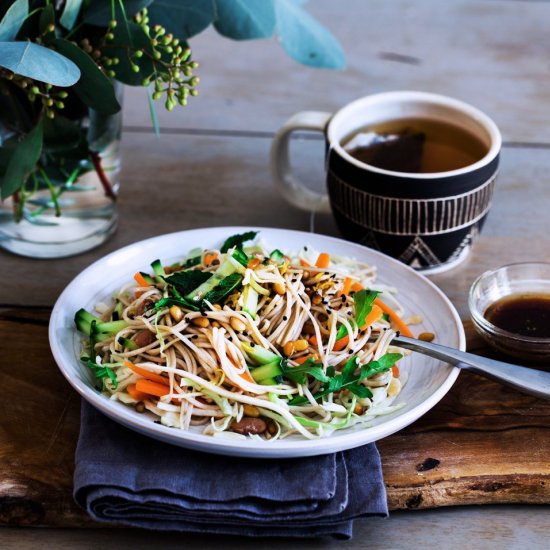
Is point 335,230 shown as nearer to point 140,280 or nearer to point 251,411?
point 140,280

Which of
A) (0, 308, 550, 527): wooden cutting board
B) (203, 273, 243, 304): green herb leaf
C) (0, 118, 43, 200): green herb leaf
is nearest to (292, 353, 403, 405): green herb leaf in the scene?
(0, 308, 550, 527): wooden cutting board

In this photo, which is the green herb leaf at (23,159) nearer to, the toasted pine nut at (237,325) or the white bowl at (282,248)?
the white bowl at (282,248)

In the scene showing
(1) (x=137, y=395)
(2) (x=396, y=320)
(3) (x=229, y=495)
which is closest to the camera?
(3) (x=229, y=495)

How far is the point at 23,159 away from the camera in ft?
5.13

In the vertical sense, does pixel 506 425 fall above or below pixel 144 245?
below

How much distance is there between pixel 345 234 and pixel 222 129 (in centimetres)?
69

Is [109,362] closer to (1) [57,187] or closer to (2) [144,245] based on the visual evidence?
(2) [144,245]

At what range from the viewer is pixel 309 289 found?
1.52m

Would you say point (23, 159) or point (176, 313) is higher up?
point (23, 159)

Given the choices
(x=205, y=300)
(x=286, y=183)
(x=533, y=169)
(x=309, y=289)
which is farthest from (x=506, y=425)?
(x=533, y=169)

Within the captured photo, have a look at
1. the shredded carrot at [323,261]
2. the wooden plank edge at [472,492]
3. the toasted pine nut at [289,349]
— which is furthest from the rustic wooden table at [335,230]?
the shredded carrot at [323,261]

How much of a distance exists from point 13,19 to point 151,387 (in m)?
0.65

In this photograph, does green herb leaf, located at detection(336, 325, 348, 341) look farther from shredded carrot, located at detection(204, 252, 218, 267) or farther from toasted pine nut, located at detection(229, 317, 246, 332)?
shredded carrot, located at detection(204, 252, 218, 267)

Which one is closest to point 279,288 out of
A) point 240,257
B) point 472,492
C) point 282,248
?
point 240,257
